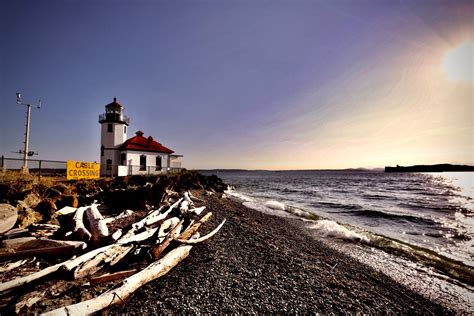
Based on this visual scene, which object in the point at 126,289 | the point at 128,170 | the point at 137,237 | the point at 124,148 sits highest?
the point at 124,148

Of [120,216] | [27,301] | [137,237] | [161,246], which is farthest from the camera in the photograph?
[120,216]

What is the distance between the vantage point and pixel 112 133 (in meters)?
30.3

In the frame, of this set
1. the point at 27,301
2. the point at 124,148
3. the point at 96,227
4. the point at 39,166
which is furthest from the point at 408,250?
the point at 124,148

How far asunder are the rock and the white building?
74.6ft

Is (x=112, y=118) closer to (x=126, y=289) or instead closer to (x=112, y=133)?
(x=112, y=133)

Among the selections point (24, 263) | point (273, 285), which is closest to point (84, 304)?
point (24, 263)

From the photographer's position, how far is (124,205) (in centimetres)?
1039

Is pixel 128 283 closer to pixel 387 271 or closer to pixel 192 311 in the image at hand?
pixel 192 311

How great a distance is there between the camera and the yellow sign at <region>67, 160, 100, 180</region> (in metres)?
16.0

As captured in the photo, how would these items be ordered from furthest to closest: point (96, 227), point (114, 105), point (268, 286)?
1. point (114, 105)
2. point (96, 227)
3. point (268, 286)

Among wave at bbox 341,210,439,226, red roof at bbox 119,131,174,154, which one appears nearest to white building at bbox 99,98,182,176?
red roof at bbox 119,131,174,154

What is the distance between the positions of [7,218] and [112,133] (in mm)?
28087

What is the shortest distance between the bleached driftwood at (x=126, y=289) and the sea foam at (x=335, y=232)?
27.4ft

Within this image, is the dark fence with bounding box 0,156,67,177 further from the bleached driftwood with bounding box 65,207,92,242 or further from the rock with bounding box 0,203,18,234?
the bleached driftwood with bounding box 65,207,92,242
